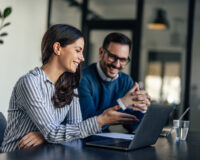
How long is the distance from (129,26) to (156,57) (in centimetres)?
72

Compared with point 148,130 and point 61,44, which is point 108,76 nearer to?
point 61,44

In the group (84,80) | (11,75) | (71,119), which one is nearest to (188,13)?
(11,75)

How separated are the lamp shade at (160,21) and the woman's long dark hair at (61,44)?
166 inches

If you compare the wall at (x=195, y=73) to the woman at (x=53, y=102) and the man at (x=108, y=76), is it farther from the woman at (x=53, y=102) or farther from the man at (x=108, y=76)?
the woman at (x=53, y=102)

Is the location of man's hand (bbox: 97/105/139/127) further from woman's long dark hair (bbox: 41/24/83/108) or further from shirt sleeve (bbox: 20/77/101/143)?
woman's long dark hair (bbox: 41/24/83/108)

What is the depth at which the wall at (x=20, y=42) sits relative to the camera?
561cm

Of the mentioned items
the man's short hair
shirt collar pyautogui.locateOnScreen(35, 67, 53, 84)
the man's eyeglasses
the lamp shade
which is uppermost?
the lamp shade

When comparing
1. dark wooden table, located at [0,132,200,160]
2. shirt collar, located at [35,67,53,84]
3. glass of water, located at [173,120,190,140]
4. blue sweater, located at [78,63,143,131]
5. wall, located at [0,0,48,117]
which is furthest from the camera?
wall, located at [0,0,48,117]

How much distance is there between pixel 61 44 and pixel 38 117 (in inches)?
16.1

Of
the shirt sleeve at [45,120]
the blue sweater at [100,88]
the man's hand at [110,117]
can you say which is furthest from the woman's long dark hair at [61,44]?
the blue sweater at [100,88]

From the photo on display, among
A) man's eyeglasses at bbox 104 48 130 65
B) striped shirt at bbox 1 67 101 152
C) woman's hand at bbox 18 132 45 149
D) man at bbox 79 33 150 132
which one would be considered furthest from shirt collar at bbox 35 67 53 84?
man's eyeglasses at bbox 104 48 130 65

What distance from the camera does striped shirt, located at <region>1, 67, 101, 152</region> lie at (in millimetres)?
1700

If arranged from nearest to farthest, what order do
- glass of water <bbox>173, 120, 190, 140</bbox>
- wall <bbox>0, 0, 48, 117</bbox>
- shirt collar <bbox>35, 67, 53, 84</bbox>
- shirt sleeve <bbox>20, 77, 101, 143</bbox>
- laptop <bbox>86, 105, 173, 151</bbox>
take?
laptop <bbox>86, 105, 173, 151</bbox>
shirt sleeve <bbox>20, 77, 101, 143</bbox>
shirt collar <bbox>35, 67, 53, 84</bbox>
glass of water <bbox>173, 120, 190, 140</bbox>
wall <bbox>0, 0, 48, 117</bbox>

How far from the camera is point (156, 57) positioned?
5.95 meters
